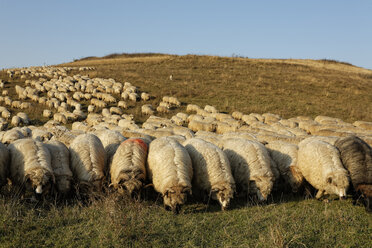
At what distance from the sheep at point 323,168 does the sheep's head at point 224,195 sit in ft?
8.43

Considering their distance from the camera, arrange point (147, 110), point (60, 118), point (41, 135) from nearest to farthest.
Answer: point (41, 135) < point (60, 118) < point (147, 110)

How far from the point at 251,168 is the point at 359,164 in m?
2.81

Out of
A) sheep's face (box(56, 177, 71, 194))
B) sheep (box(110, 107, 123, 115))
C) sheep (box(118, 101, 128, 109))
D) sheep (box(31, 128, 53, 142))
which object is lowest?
sheep (box(110, 107, 123, 115))

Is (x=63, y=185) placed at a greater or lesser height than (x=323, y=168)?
lesser

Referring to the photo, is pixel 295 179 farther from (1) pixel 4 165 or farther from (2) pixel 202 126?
(2) pixel 202 126

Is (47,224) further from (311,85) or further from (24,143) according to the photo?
(311,85)

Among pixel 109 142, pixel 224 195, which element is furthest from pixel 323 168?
pixel 109 142

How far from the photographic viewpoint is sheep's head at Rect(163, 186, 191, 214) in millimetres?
6977

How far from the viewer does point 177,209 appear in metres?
7.05

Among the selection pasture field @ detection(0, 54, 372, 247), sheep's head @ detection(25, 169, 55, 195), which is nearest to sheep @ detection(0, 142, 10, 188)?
pasture field @ detection(0, 54, 372, 247)

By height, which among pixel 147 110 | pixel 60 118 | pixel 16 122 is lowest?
pixel 16 122

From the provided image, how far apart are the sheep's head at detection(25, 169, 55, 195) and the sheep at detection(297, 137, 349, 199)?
22.2 feet

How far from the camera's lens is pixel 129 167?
7.69 meters

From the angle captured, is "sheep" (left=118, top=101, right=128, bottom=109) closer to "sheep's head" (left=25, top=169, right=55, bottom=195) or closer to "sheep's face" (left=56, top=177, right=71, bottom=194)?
"sheep's face" (left=56, top=177, right=71, bottom=194)
